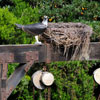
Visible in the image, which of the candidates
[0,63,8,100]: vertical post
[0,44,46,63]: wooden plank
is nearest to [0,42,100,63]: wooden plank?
[0,44,46,63]: wooden plank

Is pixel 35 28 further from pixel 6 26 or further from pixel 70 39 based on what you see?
pixel 6 26

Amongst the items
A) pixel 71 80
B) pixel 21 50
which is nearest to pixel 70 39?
pixel 21 50

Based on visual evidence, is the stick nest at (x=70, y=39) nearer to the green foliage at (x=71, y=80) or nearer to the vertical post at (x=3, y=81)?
the vertical post at (x=3, y=81)

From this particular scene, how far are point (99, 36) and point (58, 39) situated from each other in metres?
2.41

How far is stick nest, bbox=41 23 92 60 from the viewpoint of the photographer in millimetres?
3174


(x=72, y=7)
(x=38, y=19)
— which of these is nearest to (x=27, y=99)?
(x=38, y=19)

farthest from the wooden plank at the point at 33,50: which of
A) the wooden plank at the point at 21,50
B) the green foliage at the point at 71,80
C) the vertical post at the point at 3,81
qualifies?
the green foliage at the point at 71,80

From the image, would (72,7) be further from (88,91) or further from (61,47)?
(61,47)

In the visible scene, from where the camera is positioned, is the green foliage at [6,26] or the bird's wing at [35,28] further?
the green foliage at [6,26]

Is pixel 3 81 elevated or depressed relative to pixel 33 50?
depressed

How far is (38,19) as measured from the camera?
6008 mm

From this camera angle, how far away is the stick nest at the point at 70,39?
10.4ft

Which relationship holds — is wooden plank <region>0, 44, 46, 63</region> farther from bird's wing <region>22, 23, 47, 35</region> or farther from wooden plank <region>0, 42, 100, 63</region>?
bird's wing <region>22, 23, 47, 35</region>

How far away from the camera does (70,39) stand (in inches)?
125
